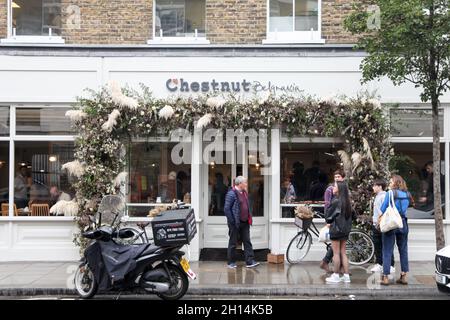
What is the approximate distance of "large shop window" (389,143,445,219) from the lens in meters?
12.7

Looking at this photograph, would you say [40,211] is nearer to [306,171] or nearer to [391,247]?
[306,171]

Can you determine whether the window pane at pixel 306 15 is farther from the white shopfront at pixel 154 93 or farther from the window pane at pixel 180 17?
the window pane at pixel 180 17

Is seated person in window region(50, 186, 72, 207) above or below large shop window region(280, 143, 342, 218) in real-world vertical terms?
below

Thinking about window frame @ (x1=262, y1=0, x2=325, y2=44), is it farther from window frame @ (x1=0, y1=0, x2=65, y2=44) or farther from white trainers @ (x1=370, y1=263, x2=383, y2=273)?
white trainers @ (x1=370, y1=263, x2=383, y2=273)

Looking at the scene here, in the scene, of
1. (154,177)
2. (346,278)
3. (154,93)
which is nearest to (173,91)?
(154,93)

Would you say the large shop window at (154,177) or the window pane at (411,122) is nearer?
the window pane at (411,122)

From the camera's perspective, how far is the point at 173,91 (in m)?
12.9

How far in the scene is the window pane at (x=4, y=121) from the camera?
42.2 feet

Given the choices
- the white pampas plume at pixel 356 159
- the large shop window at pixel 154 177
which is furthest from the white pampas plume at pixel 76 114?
the white pampas plume at pixel 356 159

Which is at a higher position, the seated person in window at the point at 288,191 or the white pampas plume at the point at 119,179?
the white pampas plume at the point at 119,179

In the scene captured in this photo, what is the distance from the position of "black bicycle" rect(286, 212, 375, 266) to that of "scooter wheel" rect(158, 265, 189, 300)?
12.3 feet

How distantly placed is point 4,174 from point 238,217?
17.0 feet

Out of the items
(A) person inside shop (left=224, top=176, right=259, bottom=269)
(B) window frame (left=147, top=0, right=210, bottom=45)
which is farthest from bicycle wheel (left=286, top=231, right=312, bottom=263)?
(B) window frame (left=147, top=0, right=210, bottom=45)

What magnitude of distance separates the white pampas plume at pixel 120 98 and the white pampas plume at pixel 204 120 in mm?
1321
